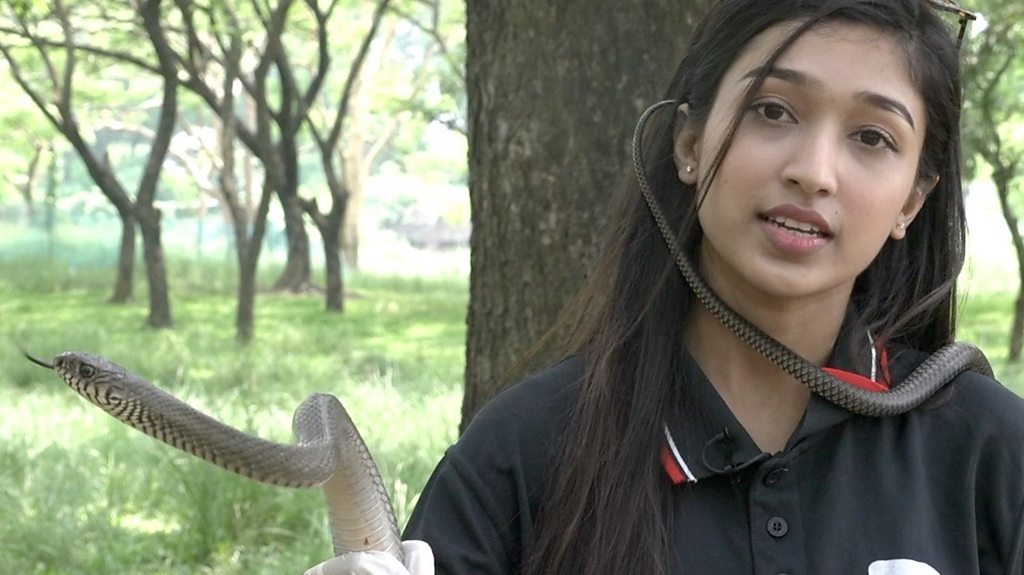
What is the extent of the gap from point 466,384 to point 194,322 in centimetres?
1186

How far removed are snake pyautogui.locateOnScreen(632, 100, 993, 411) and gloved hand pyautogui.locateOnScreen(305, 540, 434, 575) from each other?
22.0 inches

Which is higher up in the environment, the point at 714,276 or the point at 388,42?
the point at 388,42

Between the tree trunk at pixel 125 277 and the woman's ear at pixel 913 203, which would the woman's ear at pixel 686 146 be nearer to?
the woman's ear at pixel 913 203

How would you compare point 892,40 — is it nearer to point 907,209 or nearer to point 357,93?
point 907,209

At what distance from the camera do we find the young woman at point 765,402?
2.00 metres

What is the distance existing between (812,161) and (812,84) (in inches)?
5.1

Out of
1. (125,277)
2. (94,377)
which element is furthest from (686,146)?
(125,277)

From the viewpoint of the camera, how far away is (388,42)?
27.5 m

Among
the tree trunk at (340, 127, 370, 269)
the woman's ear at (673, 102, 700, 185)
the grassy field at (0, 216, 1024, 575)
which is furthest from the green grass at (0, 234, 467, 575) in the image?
the tree trunk at (340, 127, 370, 269)

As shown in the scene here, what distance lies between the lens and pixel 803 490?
2035mm

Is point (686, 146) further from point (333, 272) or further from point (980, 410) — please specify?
point (333, 272)

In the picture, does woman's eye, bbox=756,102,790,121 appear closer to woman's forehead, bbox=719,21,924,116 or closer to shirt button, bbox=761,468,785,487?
woman's forehead, bbox=719,21,924,116

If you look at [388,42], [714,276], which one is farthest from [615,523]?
[388,42]

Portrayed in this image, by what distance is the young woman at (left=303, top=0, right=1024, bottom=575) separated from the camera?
2.00 m
